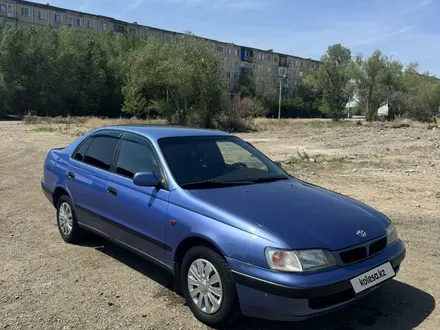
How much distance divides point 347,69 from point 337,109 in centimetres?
666

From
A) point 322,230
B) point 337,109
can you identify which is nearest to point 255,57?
point 337,109

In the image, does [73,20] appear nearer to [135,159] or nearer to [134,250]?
[135,159]

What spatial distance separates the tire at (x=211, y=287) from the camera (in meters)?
3.33

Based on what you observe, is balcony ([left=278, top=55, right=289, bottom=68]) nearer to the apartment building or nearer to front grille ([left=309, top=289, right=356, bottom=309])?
the apartment building

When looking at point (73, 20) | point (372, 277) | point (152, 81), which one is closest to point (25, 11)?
point (73, 20)

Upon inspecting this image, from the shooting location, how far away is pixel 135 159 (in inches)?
181

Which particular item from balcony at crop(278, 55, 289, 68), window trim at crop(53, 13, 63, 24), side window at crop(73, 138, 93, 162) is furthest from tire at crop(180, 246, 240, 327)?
balcony at crop(278, 55, 289, 68)

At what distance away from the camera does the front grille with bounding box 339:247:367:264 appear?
3.28 metres

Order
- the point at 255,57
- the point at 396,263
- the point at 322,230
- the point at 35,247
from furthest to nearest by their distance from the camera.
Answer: the point at 255,57 → the point at 35,247 → the point at 396,263 → the point at 322,230

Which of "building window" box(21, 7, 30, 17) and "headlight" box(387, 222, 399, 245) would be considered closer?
"headlight" box(387, 222, 399, 245)

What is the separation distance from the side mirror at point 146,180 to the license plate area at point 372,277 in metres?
1.92

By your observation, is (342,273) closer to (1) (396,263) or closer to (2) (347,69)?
(1) (396,263)

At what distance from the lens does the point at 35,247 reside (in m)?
5.48

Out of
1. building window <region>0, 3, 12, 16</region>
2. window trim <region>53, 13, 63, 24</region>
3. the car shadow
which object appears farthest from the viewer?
window trim <region>53, 13, 63, 24</region>
